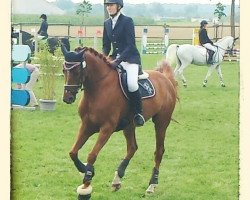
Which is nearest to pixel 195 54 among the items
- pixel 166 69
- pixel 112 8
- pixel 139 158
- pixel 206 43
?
pixel 206 43

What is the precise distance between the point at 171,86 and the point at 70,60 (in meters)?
1.43

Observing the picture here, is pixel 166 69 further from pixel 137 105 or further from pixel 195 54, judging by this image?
pixel 195 54

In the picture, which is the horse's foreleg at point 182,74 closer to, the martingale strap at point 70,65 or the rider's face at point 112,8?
the rider's face at point 112,8

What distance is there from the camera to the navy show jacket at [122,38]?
4914 mm

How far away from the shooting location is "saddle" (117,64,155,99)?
500cm

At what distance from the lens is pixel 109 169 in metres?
5.89

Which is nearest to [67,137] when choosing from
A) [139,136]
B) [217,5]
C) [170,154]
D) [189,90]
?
[139,136]

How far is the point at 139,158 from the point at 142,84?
4.35ft

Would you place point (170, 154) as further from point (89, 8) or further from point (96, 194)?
point (89, 8)

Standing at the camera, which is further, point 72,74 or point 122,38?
point 122,38

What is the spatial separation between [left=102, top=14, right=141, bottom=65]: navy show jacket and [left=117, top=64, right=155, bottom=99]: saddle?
4.6 inches

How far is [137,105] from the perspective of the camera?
508cm

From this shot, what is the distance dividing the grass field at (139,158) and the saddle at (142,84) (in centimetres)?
83

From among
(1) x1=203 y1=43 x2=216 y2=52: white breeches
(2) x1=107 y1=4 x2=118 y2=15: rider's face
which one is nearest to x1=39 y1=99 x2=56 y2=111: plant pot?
(2) x1=107 y1=4 x2=118 y2=15: rider's face
